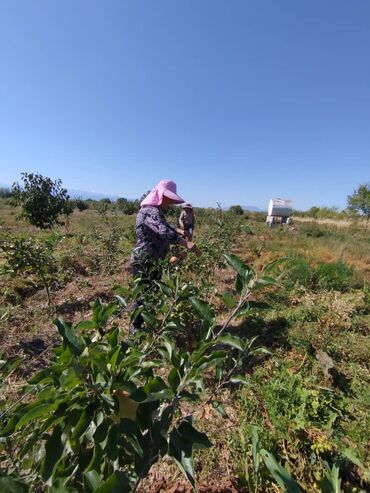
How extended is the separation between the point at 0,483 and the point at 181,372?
0.41 m

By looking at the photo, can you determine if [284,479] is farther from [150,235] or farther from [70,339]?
[150,235]

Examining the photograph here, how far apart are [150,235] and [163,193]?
0.46m

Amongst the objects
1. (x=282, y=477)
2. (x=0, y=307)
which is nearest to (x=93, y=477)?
(x=282, y=477)

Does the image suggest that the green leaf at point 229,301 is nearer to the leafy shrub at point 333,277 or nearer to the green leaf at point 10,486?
the green leaf at point 10,486

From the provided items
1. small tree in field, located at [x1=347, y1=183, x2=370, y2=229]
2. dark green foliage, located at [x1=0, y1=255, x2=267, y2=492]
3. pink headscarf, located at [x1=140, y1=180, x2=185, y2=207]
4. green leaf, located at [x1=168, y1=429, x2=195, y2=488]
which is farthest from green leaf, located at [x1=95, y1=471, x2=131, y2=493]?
small tree in field, located at [x1=347, y1=183, x2=370, y2=229]

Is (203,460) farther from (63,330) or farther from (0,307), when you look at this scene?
(0,307)

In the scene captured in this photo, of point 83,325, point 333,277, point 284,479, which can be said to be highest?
point 83,325

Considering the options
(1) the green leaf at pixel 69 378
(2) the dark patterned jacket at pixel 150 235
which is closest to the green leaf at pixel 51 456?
(1) the green leaf at pixel 69 378

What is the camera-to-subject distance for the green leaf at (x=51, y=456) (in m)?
0.60

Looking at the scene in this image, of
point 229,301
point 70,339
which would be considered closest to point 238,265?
point 229,301

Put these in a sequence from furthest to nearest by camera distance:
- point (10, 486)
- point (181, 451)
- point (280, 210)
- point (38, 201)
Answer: point (280, 210) < point (38, 201) < point (181, 451) < point (10, 486)

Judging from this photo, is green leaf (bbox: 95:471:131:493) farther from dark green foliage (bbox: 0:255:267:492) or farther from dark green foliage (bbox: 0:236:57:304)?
dark green foliage (bbox: 0:236:57:304)

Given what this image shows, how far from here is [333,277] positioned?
194 inches

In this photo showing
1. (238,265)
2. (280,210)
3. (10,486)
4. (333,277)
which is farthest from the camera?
(280,210)
